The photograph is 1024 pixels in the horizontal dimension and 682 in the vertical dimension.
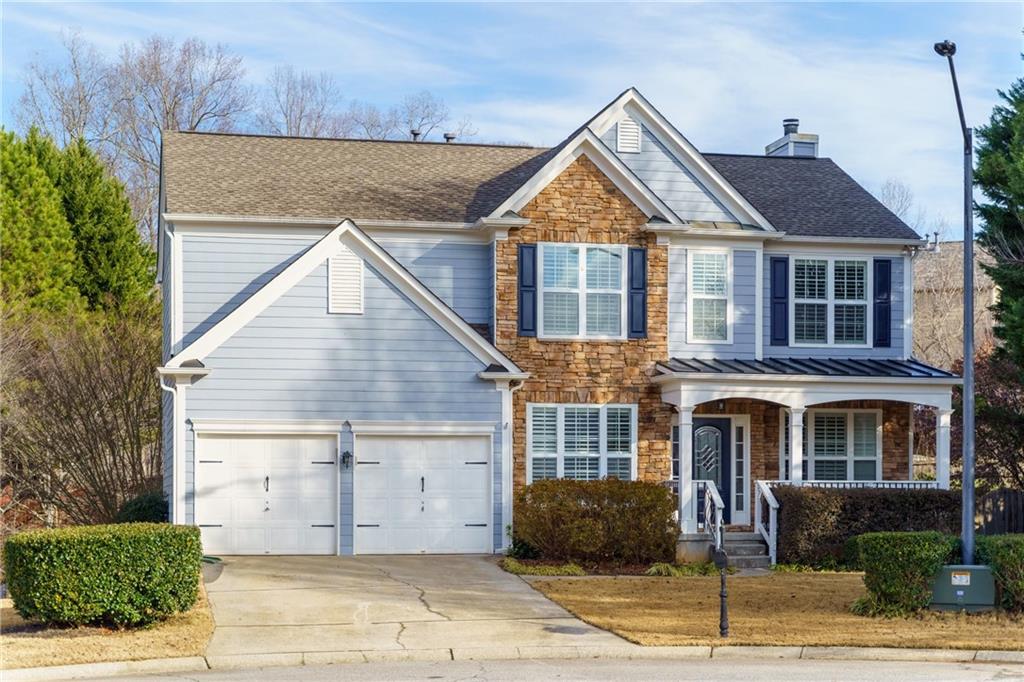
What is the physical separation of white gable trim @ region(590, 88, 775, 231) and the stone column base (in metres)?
6.28

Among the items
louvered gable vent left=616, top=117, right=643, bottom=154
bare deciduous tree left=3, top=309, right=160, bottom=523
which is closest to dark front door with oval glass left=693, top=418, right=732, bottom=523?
louvered gable vent left=616, top=117, right=643, bottom=154

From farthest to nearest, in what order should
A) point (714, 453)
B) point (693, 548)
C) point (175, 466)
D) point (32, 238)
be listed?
1. point (32, 238)
2. point (714, 453)
3. point (693, 548)
4. point (175, 466)

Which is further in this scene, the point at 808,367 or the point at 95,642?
the point at 808,367

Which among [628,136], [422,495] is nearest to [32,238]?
[422,495]

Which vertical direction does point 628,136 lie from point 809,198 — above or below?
above

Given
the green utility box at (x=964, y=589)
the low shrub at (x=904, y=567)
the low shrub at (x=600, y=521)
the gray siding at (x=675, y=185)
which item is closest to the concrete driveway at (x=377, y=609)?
the low shrub at (x=600, y=521)

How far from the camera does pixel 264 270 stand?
23453 mm

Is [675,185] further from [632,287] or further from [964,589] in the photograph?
[964,589]

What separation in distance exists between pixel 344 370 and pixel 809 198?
10798 mm

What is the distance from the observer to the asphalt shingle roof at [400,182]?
2405 centimetres

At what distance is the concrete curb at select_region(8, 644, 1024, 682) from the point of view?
13.9 meters

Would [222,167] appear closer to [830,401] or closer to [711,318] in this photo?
[711,318]

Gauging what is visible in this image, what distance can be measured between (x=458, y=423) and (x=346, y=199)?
5037mm

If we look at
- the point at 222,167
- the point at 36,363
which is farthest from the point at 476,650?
the point at 36,363
